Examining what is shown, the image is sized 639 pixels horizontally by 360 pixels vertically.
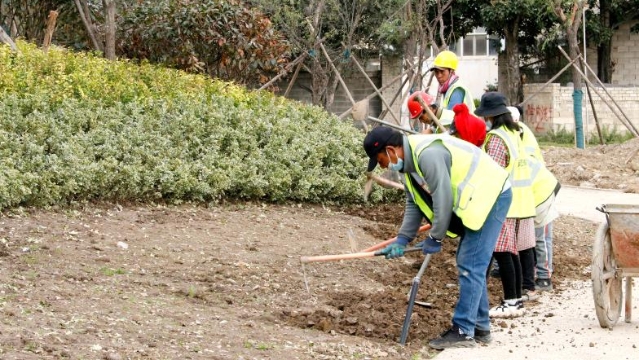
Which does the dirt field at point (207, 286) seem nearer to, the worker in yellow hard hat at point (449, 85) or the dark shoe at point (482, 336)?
the dark shoe at point (482, 336)

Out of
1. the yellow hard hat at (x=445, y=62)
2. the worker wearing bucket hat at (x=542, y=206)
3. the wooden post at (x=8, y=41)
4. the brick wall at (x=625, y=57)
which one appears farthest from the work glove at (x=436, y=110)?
the brick wall at (x=625, y=57)

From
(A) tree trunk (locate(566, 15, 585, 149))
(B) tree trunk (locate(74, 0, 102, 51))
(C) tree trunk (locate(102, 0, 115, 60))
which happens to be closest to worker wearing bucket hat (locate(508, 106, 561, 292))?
(C) tree trunk (locate(102, 0, 115, 60))

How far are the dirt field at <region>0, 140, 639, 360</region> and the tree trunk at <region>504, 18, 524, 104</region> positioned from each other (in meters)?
Result: 22.3

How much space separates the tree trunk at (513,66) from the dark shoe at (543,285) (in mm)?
24101

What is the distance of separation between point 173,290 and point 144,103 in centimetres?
371

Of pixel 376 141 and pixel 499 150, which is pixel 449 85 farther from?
pixel 376 141

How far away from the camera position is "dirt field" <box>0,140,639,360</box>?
648 centimetres

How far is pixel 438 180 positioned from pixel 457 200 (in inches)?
10.9

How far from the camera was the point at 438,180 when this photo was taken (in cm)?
682

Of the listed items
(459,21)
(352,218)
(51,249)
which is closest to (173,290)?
(51,249)

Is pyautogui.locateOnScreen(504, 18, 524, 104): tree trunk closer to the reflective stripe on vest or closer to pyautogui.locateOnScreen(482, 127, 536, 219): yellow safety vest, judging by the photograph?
the reflective stripe on vest

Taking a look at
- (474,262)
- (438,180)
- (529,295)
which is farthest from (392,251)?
(529,295)

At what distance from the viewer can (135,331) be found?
21.5 ft

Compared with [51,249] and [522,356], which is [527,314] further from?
[51,249]
